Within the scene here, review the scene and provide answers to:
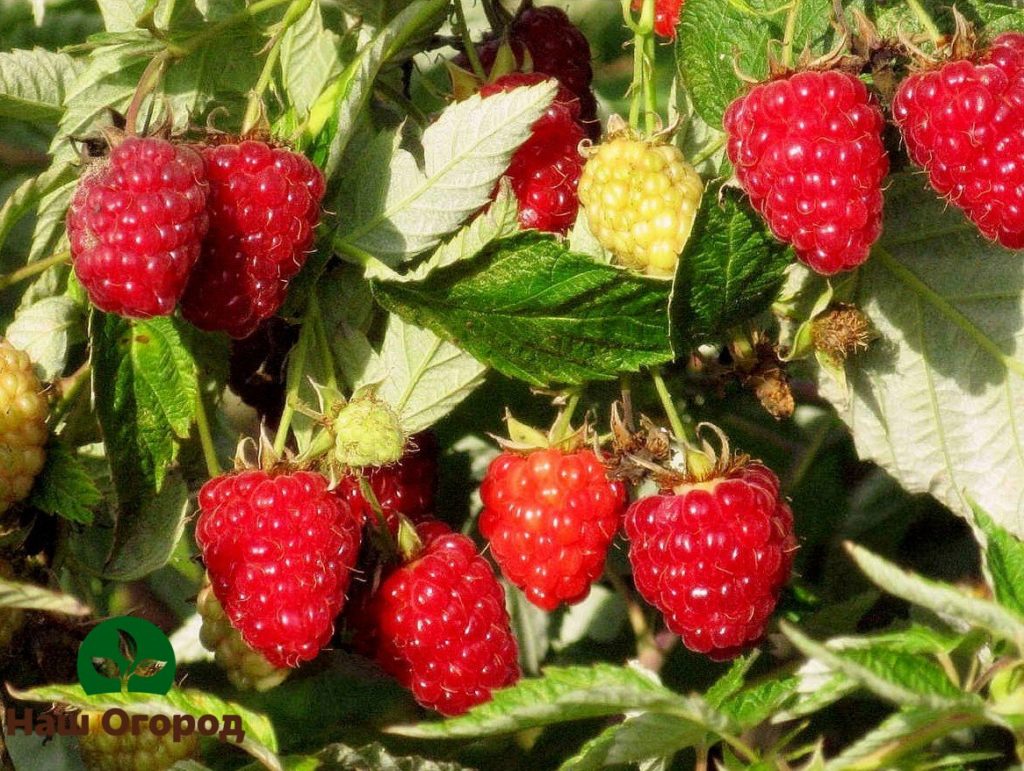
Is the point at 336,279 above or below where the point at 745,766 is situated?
above

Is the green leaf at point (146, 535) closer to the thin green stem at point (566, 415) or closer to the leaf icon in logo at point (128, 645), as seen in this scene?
the leaf icon in logo at point (128, 645)

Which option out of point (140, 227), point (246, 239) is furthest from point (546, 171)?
point (140, 227)

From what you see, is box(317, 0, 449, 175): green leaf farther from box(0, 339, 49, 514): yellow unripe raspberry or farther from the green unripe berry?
box(0, 339, 49, 514): yellow unripe raspberry

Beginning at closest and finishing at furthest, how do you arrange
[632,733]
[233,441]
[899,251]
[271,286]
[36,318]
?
[632,733]
[271,286]
[36,318]
[899,251]
[233,441]

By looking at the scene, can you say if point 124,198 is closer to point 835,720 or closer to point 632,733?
point 632,733

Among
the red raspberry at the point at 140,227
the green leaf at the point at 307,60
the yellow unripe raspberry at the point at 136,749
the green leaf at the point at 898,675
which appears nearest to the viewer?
the green leaf at the point at 898,675

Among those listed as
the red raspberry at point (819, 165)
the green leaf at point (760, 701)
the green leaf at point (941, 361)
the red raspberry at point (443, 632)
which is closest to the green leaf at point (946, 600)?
the green leaf at point (760, 701)

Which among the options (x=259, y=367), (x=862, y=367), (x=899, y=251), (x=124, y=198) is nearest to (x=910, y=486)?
(x=862, y=367)
